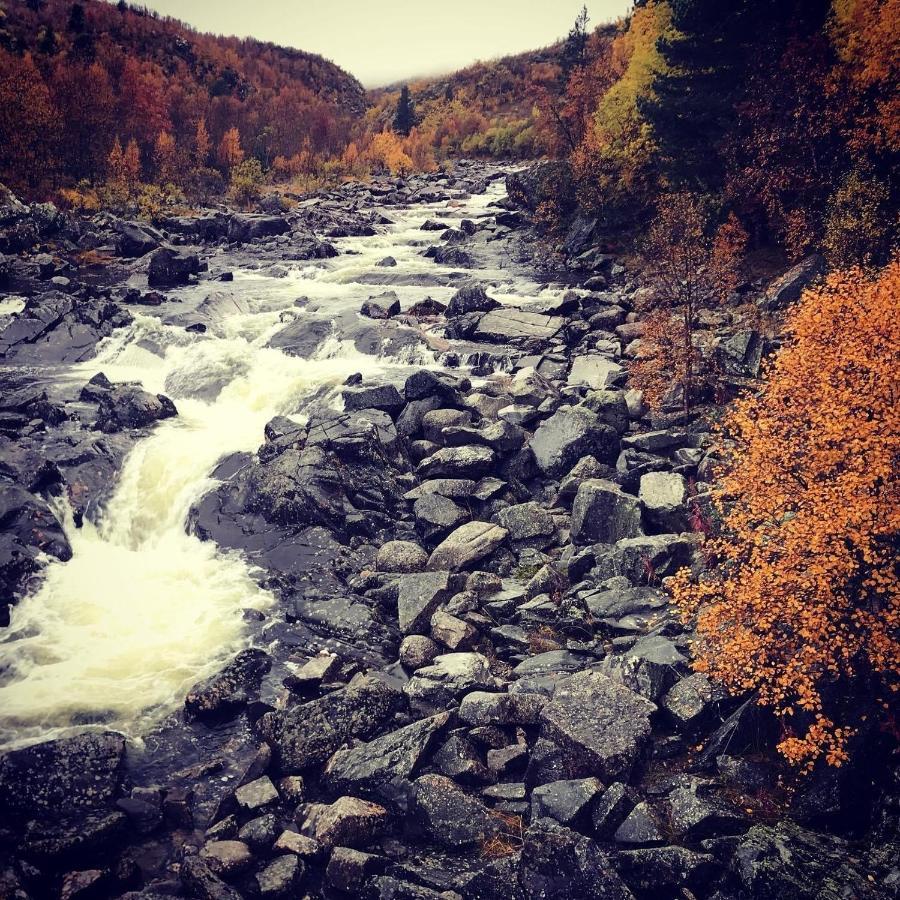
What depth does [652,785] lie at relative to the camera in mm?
11742

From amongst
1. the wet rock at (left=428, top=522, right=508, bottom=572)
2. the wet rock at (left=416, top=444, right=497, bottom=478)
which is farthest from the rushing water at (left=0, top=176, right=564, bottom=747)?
the wet rock at (left=416, top=444, right=497, bottom=478)

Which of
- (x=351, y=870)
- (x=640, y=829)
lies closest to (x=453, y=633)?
(x=351, y=870)

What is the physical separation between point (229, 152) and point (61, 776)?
92.5 m

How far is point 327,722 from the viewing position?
13.6m

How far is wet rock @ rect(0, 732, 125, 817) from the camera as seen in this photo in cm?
1191

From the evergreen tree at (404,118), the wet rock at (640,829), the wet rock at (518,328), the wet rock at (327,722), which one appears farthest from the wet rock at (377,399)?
the evergreen tree at (404,118)

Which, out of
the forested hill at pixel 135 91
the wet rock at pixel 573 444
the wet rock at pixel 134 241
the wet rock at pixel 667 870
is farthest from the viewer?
the forested hill at pixel 135 91

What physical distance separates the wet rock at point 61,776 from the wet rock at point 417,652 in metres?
6.42

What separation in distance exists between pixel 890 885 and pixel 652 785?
3.68m

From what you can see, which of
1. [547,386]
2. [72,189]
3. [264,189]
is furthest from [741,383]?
[264,189]

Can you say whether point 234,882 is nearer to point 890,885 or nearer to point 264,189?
point 890,885

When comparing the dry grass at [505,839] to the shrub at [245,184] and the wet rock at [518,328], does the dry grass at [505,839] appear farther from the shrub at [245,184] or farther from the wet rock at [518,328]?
the shrub at [245,184]

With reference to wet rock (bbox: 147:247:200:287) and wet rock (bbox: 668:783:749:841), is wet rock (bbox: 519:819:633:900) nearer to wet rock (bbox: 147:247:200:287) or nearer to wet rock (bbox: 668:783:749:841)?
wet rock (bbox: 668:783:749:841)

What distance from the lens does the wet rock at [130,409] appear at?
25.8 metres
